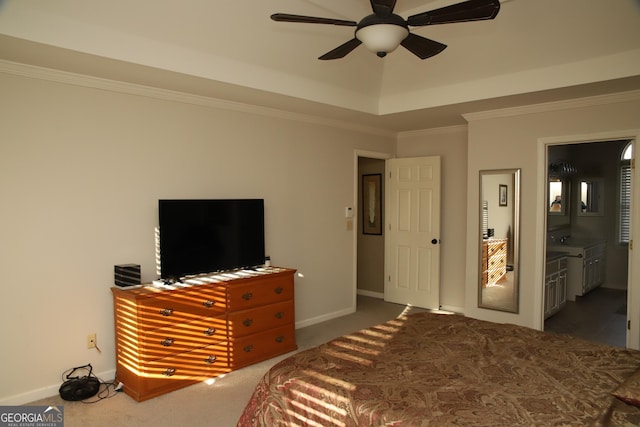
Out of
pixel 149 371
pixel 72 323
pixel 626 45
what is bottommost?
pixel 149 371

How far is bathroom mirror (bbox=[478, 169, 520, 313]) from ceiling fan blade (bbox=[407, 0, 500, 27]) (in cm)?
296

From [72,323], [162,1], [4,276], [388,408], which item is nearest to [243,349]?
[72,323]

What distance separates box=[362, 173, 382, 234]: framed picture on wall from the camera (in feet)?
21.7

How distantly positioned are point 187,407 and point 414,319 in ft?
5.90

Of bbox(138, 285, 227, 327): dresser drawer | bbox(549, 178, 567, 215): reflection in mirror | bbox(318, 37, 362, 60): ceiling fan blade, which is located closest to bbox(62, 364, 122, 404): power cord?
bbox(138, 285, 227, 327): dresser drawer

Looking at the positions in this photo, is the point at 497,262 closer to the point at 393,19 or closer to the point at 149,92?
the point at 393,19

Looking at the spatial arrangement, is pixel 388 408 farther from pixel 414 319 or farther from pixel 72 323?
pixel 72 323

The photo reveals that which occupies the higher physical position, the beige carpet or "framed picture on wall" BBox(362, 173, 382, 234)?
"framed picture on wall" BBox(362, 173, 382, 234)

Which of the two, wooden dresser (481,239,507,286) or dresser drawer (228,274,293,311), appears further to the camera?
wooden dresser (481,239,507,286)

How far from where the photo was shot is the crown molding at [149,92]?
10.4 ft

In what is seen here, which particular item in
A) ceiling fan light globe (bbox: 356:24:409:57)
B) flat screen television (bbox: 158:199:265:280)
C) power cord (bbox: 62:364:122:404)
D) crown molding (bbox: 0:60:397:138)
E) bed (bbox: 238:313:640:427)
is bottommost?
power cord (bbox: 62:364:122:404)

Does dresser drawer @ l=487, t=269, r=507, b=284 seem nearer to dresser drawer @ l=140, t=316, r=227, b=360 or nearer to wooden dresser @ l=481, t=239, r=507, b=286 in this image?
wooden dresser @ l=481, t=239, r=507, b=286

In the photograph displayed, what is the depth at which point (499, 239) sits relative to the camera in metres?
4.91

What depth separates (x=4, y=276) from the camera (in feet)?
10.2
